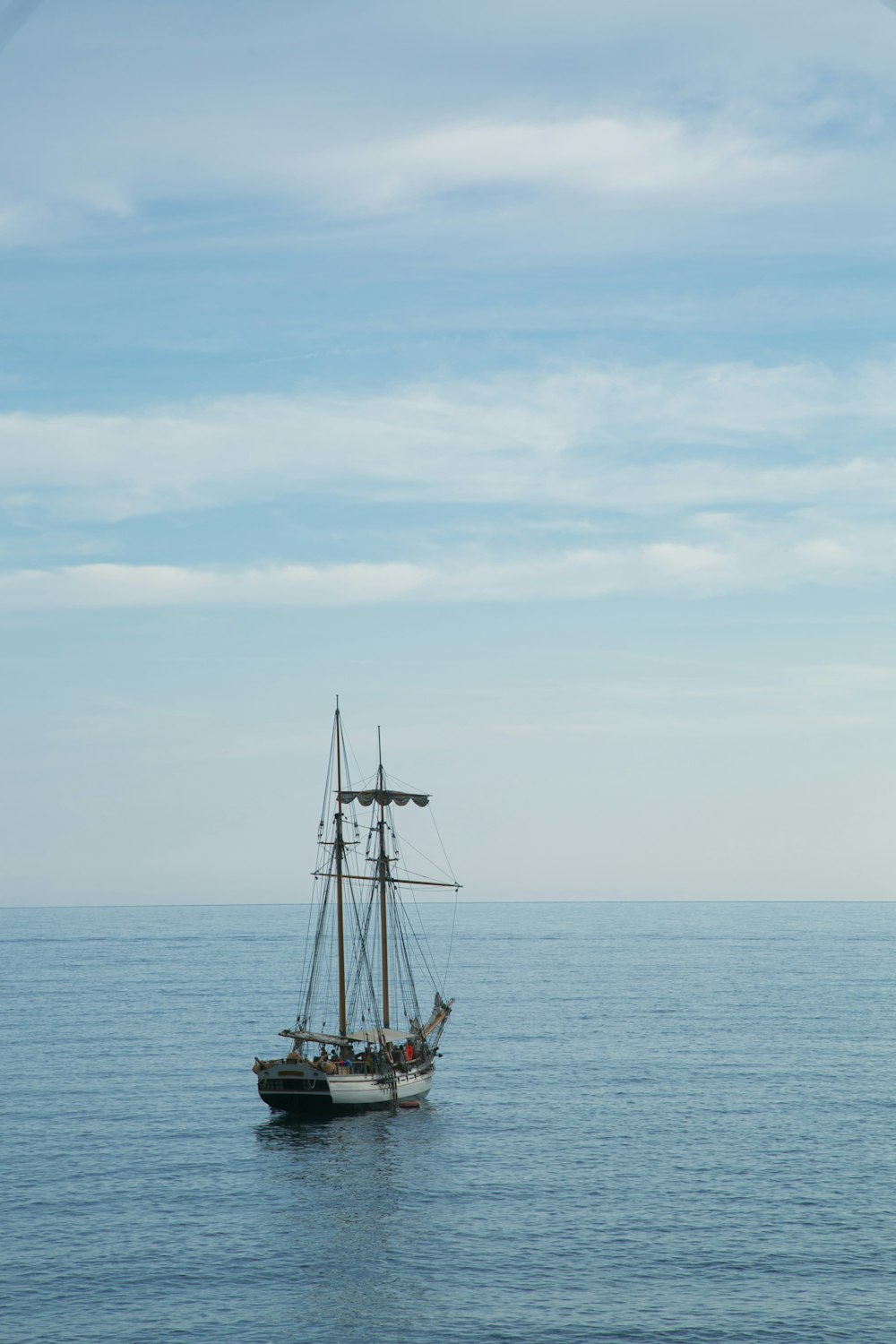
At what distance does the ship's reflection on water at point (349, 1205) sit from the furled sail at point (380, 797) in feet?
90.4

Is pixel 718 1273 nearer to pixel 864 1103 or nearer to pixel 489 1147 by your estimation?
pixel 489 1147

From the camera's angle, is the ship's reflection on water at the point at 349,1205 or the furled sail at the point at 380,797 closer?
the ship's reflection on water at the point at 349,1205

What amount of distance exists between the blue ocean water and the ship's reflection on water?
22 centimetres

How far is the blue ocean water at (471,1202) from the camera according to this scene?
61375mm

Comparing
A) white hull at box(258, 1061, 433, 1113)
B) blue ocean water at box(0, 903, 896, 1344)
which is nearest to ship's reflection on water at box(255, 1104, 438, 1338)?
blue ocean water at box(0, 903, 896, 1344)

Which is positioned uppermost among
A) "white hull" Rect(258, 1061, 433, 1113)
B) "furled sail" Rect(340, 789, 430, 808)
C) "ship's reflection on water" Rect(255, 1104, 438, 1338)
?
"furled sail" Rect(340, 789, 430, 808)

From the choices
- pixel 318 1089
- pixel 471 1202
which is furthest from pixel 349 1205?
pixel 318 1089

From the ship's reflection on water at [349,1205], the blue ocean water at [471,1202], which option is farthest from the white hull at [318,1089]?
the blue ocean water at [471,1202]

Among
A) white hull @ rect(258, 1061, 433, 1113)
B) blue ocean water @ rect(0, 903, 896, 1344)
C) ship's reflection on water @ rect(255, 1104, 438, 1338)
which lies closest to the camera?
blue ocean water @ rect(0, 903, 896, 1344)

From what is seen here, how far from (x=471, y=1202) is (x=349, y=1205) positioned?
714 cm

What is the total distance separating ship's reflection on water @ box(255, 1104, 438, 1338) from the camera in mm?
64625

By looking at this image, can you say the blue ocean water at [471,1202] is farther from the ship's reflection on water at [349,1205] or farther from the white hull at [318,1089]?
the white hull at [318,1089]

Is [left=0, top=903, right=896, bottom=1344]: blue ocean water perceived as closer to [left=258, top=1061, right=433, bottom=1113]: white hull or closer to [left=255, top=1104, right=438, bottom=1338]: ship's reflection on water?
[left=255, top=1104, right=438, bottom=1338]: ship's reflection on water

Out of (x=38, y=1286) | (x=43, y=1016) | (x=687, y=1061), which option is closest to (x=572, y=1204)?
(x=38, y=1286)
